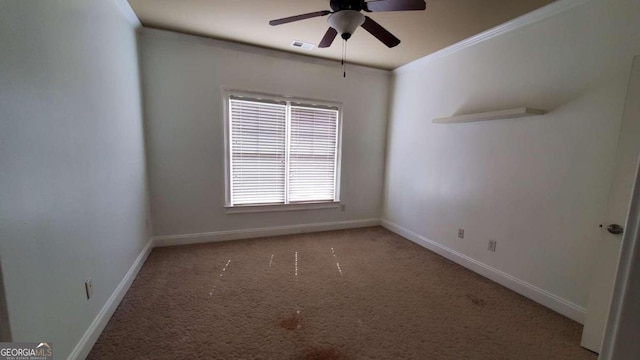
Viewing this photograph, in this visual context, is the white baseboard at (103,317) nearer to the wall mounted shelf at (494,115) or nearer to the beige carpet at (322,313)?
the beige carpet at (322,313)

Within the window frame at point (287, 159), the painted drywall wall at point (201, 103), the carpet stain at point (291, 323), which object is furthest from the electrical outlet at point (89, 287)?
the window frame at point (287, 159)

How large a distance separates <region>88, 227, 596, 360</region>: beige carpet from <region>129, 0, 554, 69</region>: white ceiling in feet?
8.61

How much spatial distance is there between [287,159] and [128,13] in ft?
7.67

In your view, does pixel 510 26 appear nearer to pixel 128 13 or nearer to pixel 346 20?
pixel 346 20

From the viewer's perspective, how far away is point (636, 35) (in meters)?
1.85

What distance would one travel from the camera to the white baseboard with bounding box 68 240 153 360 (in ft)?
5.34

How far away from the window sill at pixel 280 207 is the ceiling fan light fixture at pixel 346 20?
2.55m

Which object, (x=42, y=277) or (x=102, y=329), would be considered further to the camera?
(x=102, y=329)

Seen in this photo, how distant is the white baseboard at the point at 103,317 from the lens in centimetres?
163

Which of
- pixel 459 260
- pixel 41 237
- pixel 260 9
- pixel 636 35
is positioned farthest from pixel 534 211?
pixel 41 237

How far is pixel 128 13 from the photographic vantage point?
2.57 m

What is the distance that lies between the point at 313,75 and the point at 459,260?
10.3 feet

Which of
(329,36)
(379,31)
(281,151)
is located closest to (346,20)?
(379,31)

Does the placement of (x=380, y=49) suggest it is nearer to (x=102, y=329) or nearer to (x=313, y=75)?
(x=313, y=75)
